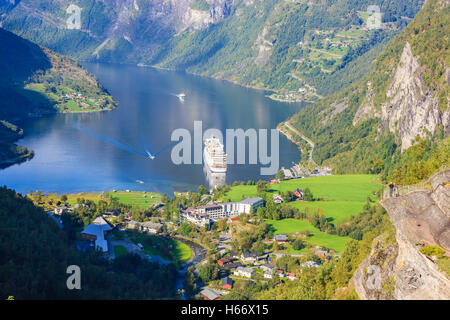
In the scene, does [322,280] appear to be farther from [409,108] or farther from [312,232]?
[409,108]

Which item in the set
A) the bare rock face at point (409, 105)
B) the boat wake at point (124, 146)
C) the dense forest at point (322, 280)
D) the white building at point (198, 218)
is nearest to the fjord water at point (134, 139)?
the boat wake at point (124, 146)

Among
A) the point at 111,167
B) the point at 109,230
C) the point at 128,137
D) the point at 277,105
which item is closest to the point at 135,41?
the point at 277,105

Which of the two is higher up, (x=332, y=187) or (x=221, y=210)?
(x=332, y=187)

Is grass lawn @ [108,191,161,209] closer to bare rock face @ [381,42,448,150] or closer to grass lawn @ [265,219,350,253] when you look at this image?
grass lawn @ [265,219,350,253]

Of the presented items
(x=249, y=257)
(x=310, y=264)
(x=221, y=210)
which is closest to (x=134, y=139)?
(x=221, y=210)

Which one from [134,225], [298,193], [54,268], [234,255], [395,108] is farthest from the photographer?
[395,108]

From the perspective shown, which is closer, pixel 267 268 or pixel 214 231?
pixel 267 268
